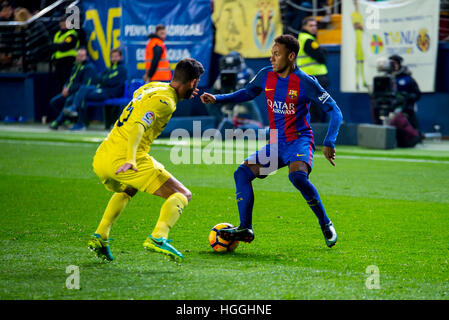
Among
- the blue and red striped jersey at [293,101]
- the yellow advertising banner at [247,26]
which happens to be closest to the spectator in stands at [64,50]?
the yellow advertising banner at [247,26]

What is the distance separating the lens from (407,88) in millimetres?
15234

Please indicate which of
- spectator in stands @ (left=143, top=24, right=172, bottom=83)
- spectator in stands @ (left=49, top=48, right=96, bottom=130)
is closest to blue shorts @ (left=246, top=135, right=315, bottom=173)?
spectator in stands @ (left=143, top=24, right=172, bottom=83)

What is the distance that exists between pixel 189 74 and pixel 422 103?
11787 mm

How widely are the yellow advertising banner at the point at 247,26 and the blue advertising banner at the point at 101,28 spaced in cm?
256

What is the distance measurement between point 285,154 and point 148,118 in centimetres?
148

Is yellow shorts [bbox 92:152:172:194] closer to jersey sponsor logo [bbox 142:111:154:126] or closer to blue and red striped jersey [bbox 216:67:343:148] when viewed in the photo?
jersey sponsor logo [bbox 142:111:154:126]

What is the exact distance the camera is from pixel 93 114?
20.9m

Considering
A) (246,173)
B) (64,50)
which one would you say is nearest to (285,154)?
(246,173)

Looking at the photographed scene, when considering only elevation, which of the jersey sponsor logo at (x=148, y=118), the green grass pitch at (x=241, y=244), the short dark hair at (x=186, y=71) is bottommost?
the green grass pitch at (x=241, y=244)

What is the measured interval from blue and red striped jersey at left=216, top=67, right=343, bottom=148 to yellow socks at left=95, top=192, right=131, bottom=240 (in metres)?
1.34

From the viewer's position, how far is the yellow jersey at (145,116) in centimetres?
549

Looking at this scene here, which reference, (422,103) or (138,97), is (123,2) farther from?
(138,97)

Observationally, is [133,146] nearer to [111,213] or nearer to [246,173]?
[111,213]

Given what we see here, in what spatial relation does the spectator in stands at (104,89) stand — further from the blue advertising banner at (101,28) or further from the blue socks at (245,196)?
the blue socks at (245,196)
